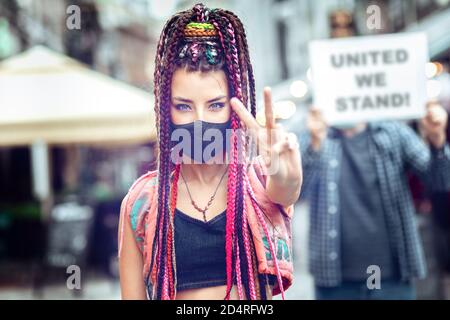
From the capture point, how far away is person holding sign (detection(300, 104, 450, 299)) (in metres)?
2.85

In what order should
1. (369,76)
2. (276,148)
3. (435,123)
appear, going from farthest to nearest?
(369,76) < (435,123) < (276,148)

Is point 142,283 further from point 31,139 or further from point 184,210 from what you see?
point 31,139

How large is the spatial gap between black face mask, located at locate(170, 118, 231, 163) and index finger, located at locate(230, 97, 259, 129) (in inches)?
3.7

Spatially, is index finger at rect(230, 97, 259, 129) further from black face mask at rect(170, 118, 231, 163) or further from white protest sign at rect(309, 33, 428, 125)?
white protest sign at rect(309, 33, 428, 125)

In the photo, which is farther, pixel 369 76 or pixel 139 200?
pixel 369 76

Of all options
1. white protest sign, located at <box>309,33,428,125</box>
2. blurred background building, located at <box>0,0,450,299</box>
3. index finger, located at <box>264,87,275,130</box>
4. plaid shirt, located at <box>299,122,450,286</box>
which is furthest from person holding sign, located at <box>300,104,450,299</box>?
blurred background building, located at <box>0,0,450,299</box>

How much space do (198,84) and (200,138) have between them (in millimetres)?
139

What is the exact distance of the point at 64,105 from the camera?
5.32 m

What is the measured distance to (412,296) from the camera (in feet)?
9.55

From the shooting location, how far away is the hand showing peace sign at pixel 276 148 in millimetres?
1703

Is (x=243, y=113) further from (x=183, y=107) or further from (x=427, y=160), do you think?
(x=427, y=160)

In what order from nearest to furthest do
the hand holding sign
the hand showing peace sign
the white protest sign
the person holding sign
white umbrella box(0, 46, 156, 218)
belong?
the hand showing peace sign
the hand holding sign
the white protest sign
the person holding sign
white umbrella box(0, 46, 156, 218)

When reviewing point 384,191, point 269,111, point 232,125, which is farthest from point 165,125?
point 384,191

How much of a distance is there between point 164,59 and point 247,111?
26 cm
